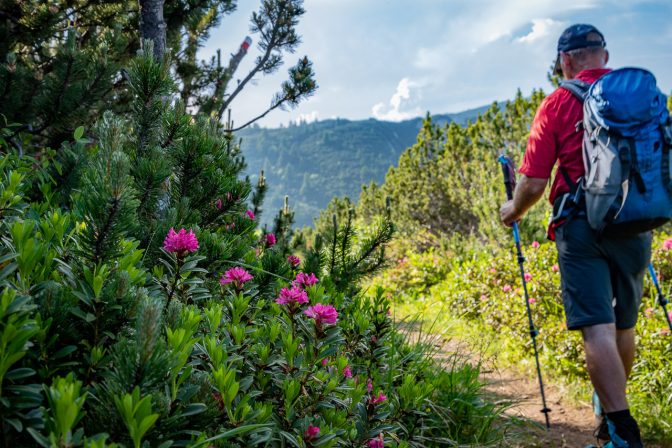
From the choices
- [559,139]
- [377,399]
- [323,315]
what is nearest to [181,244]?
[323,315]

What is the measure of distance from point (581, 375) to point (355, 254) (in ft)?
8.98

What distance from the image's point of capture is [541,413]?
363 centimetres

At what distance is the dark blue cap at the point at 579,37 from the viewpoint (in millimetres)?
2678

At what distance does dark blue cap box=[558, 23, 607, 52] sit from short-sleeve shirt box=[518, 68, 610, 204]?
0.15m

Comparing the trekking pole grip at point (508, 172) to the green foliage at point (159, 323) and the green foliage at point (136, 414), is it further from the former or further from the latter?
the green foliage at point (136, 414)

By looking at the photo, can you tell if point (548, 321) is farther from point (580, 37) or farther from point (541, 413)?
point (580, 37)

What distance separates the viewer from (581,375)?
4.16m

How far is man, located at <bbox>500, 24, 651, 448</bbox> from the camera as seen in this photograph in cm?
241

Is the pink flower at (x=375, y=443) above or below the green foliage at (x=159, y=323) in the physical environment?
below

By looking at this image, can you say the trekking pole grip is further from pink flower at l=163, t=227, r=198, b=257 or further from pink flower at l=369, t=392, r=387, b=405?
pink flower at l=163, t=227, r=198, b=257

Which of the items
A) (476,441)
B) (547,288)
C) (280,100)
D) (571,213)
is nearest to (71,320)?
(476,441)

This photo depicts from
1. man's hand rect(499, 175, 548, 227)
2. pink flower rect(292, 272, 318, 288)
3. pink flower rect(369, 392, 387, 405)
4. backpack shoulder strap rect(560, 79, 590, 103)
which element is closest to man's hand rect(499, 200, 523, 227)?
man's hand rect(499, 175, 548, 227)

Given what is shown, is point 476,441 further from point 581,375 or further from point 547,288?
point 547,288

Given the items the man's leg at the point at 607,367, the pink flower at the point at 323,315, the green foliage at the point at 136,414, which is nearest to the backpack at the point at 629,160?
the man's leg at the point at 607,367
